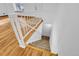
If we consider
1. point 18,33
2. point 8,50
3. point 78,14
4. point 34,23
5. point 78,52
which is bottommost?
point 34,23

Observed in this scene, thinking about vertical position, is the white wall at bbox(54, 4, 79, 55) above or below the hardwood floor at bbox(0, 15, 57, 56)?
above

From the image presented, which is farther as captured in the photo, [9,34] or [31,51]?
[9,34]

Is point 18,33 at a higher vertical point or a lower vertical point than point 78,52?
lower

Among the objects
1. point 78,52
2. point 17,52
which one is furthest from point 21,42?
point 78,52

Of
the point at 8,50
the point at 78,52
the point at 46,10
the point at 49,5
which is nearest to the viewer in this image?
the point at 78,52

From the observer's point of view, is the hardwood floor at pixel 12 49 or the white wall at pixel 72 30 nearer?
the white wall at pixel 72 30

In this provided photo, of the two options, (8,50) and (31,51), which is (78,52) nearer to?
(31,51)

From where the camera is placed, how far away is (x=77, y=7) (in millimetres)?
1436

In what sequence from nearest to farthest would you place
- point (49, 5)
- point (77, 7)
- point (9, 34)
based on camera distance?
point (77, 7) → point (9, 34) → point (49, 5)

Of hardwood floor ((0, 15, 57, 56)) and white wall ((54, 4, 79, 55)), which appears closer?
white wall ((54, 4, 79, 55))

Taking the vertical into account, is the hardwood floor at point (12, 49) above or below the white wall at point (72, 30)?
below

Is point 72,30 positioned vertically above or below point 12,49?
above

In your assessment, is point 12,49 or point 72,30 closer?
point 72,30

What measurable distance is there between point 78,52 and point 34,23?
2.97 m
